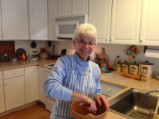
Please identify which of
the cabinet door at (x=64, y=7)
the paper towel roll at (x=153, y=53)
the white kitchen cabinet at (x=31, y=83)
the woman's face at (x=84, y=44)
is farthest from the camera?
the white kitchen cabinet at (x=31, y=83)

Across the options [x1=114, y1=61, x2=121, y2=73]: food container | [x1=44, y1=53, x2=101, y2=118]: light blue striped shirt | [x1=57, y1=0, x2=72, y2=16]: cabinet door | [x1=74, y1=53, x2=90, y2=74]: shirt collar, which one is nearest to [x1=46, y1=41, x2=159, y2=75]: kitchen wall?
[x1=114, y1=61, x2=121, y2=73]: food container

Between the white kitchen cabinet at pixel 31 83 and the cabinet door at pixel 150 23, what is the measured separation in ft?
6.50

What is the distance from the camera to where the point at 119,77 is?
203 cm

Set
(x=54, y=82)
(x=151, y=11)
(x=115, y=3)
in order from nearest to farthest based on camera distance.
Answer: (x=54, y=82) → (x=151, y=11) → (x=115, y=3)

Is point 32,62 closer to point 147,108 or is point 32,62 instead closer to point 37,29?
point 37,29

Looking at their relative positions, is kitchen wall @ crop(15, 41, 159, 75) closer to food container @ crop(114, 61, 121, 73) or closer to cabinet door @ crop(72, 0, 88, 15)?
food container @ crop(114, 61, 121, 73)

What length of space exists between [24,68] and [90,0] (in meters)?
1.62

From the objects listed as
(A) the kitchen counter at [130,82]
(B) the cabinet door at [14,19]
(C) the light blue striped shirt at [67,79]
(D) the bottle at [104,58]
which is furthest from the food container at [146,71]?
(B) the cabinet door at [14,19]

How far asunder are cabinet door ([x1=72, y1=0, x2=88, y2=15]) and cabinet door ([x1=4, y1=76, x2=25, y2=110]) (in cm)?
150

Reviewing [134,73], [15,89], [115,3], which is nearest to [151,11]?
[115,3]

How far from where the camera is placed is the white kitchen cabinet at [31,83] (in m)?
2.79

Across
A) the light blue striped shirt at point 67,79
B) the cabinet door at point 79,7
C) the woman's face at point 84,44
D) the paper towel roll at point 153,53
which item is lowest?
the light blue striped shirt at point 67,79

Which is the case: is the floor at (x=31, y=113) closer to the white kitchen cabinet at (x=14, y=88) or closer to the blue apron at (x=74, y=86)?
the white kitchen cabinet at (x=14, y=88)

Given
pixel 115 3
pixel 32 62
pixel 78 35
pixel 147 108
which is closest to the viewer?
pixel 78 35
